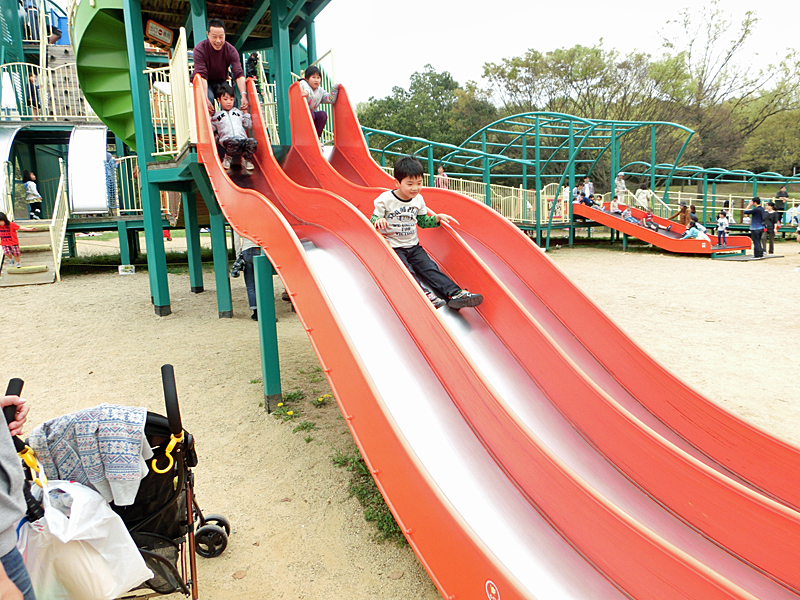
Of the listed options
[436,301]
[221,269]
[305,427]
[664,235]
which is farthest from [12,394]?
Answer: [664,235]

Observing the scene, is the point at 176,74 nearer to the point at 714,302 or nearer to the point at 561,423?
the point at 561,423

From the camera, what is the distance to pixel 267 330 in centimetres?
484

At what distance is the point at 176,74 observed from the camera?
6953 millimetres

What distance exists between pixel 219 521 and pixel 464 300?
2268mm

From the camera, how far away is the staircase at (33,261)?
1158 centimetres

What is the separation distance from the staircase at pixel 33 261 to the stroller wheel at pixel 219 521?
1085cm

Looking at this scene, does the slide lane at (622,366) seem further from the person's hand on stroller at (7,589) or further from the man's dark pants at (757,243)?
the man's dark pants at (757,243)


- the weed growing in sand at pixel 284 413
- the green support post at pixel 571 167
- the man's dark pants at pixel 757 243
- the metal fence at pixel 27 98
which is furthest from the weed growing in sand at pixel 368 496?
the man's dark pants at pixel 757 243

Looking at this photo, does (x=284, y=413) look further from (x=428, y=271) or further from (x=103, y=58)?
(x=103, y=58)

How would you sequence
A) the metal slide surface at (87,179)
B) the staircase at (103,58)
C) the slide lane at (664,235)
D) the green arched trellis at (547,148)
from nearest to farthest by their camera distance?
the staircase at (103,58) → the metal slide surface at (87,179) → the slide lane at (664,235) → the green arched trellis at (547,148)

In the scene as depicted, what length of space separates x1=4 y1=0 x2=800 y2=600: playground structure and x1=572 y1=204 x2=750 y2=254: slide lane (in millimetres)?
12967

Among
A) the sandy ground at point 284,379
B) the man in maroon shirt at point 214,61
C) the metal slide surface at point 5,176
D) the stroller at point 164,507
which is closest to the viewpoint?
the stroller at point 164,507

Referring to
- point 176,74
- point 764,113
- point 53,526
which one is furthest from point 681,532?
point 764,113

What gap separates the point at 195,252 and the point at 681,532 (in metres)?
9.74
